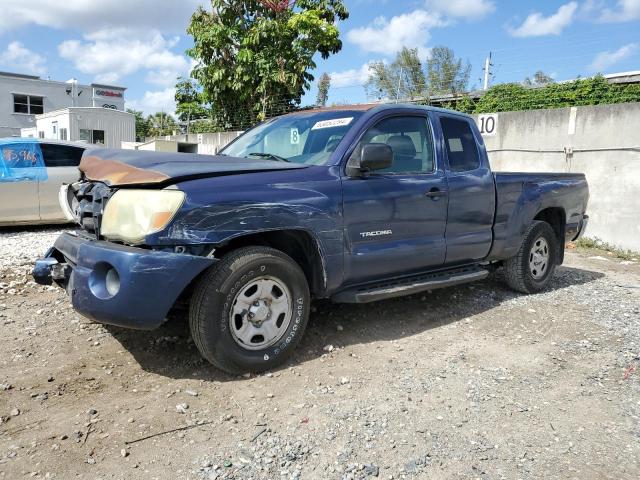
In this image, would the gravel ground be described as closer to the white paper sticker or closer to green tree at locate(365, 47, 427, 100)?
the white paper sticker

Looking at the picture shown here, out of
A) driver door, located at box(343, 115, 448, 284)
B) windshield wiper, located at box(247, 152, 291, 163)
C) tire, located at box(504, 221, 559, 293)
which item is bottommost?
tire, located at box(504, 221, 559, 293)

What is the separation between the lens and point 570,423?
2.99 metres

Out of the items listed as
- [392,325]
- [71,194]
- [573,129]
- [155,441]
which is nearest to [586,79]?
[573,129]

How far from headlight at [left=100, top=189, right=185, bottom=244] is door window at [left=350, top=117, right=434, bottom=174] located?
1.61m

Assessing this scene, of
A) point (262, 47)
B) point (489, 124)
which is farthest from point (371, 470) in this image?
point (262, 47)

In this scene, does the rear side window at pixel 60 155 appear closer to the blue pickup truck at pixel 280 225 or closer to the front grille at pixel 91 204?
the blue pickup truck at pixel 280 225

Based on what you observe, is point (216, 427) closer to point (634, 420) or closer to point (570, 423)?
point (570, 423)

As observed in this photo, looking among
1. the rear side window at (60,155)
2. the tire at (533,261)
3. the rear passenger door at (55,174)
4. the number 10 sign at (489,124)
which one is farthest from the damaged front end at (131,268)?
the number 10 sign at (489,124)

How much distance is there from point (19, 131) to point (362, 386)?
37.5m

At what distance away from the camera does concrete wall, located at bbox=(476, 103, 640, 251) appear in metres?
8.75

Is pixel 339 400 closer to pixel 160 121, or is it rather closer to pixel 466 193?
pixel 466 193

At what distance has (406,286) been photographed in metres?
4.20

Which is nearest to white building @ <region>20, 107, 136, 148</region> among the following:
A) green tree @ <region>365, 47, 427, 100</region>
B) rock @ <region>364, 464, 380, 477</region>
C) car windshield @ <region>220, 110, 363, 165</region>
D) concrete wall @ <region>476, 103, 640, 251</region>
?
green tree @ <region>365, 47, 427, 100</region>

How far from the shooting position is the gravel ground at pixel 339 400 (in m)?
2.55
